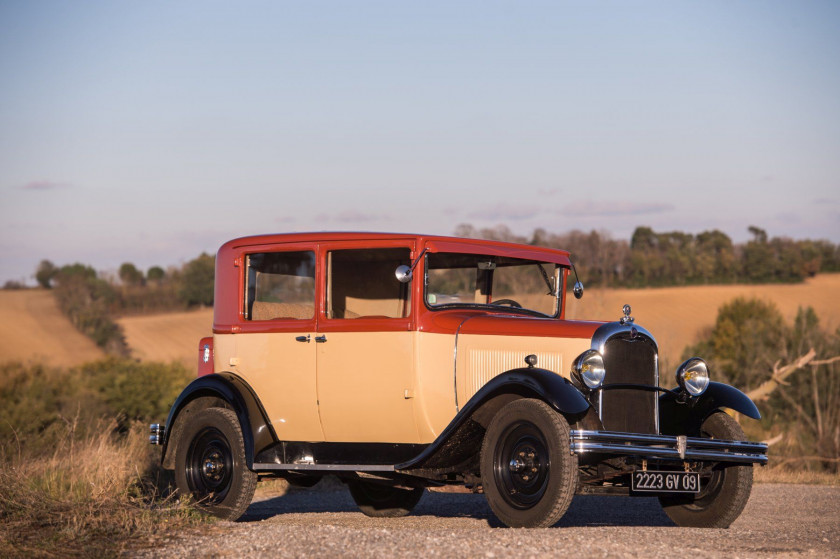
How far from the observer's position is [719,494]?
7887 mm

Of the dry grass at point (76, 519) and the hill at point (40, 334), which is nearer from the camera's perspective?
the dry grass at point (76, 519)

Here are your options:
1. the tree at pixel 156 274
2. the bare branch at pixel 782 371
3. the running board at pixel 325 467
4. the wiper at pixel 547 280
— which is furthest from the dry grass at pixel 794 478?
the tree at pixel 156 274

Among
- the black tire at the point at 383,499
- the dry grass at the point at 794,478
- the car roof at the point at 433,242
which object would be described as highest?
the car roof at the point at 433,242

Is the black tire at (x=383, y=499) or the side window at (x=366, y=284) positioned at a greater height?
the side window at (x=366, y=284)

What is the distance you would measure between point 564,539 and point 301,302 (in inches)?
137

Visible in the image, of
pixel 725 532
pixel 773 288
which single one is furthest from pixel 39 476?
pixel 773 288

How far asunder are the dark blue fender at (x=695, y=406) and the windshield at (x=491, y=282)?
1.40 metres

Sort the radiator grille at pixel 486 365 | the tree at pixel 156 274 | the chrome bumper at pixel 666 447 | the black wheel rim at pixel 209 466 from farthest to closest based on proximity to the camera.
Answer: the tree at pixel 156 274, the black wheel rim at pixel 209 466, the radiator grille at pixel 486 365, the chrome bumper at pixel 666 447

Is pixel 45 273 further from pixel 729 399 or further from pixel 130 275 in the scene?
pixel 729 399

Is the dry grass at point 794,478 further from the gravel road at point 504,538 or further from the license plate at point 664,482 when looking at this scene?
the license plate at point 664,482

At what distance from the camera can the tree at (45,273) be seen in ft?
214

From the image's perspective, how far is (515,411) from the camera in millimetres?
7094

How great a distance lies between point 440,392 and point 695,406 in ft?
6.97

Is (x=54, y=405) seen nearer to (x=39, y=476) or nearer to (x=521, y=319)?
(x=39, y=476)
